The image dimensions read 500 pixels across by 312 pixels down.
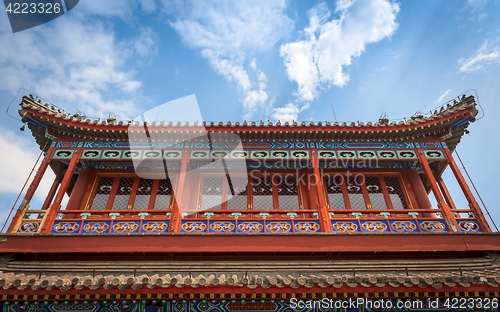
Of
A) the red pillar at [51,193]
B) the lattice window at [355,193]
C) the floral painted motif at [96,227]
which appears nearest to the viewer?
the floral painted motif at [96,227]

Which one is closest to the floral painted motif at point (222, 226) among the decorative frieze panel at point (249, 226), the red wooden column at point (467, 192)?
the decorative frieze panel at point (249, 226)

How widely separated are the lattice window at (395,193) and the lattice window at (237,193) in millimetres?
4567

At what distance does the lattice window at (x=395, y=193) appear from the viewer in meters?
10.1

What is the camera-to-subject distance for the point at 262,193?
10398mm

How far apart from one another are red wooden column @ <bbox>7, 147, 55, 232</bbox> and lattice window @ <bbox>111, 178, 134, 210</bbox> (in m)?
2.10

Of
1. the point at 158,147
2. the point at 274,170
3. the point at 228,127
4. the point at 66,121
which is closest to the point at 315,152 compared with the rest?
the point at 274,170

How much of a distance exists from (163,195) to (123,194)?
4.15ft

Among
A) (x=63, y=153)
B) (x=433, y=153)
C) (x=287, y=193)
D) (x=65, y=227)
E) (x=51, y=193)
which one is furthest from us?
(x=287, y=193)

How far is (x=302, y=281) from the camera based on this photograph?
210 inches

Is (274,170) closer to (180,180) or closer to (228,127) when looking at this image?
(228,127)

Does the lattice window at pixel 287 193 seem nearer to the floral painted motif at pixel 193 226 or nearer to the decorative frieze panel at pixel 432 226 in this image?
the floral painted motif at pixel 193 226

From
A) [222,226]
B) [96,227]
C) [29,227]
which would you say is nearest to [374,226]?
[222,226]

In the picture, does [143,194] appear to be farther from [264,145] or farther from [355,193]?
[355,193]

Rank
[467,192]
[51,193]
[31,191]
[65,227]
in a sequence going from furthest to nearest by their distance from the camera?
[51,193] → [467,192] → [31,191] → [65,227]
